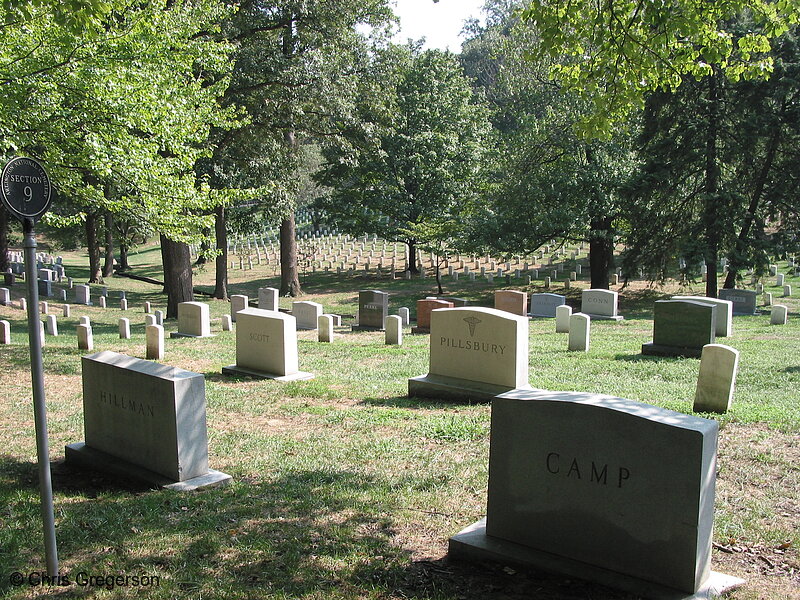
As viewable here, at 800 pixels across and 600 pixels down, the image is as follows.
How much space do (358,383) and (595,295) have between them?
44.0 ft

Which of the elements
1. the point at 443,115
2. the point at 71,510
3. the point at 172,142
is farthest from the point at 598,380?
the point at 443,115

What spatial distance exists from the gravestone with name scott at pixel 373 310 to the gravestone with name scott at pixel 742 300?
1109 centimetres

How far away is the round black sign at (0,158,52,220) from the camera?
3.98 meters

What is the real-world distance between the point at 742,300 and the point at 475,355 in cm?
1596

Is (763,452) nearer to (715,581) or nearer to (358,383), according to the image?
(715,581)

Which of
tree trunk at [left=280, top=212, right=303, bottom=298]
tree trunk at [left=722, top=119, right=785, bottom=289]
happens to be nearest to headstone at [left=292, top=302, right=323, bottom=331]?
tree trunk at [left=280, top=212, right=303, bottom=298]

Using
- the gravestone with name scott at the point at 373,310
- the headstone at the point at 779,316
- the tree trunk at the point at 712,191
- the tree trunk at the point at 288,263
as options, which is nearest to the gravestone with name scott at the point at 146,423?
the gravestone with name scott at the point at 373,310

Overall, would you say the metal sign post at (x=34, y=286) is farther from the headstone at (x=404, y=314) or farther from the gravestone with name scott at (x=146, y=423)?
the headstone at (x=404, y=314)

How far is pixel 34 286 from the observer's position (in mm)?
4031

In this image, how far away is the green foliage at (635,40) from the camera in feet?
27.1

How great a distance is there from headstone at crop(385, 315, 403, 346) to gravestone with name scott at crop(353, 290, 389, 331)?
3372mm

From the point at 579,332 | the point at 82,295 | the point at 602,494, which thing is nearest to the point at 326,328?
the point at 579,332

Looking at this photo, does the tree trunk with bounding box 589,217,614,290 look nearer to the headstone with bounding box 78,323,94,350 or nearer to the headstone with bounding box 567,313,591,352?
the headstone with bounding box 567,313,591,352

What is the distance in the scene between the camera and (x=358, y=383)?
11.0 m
